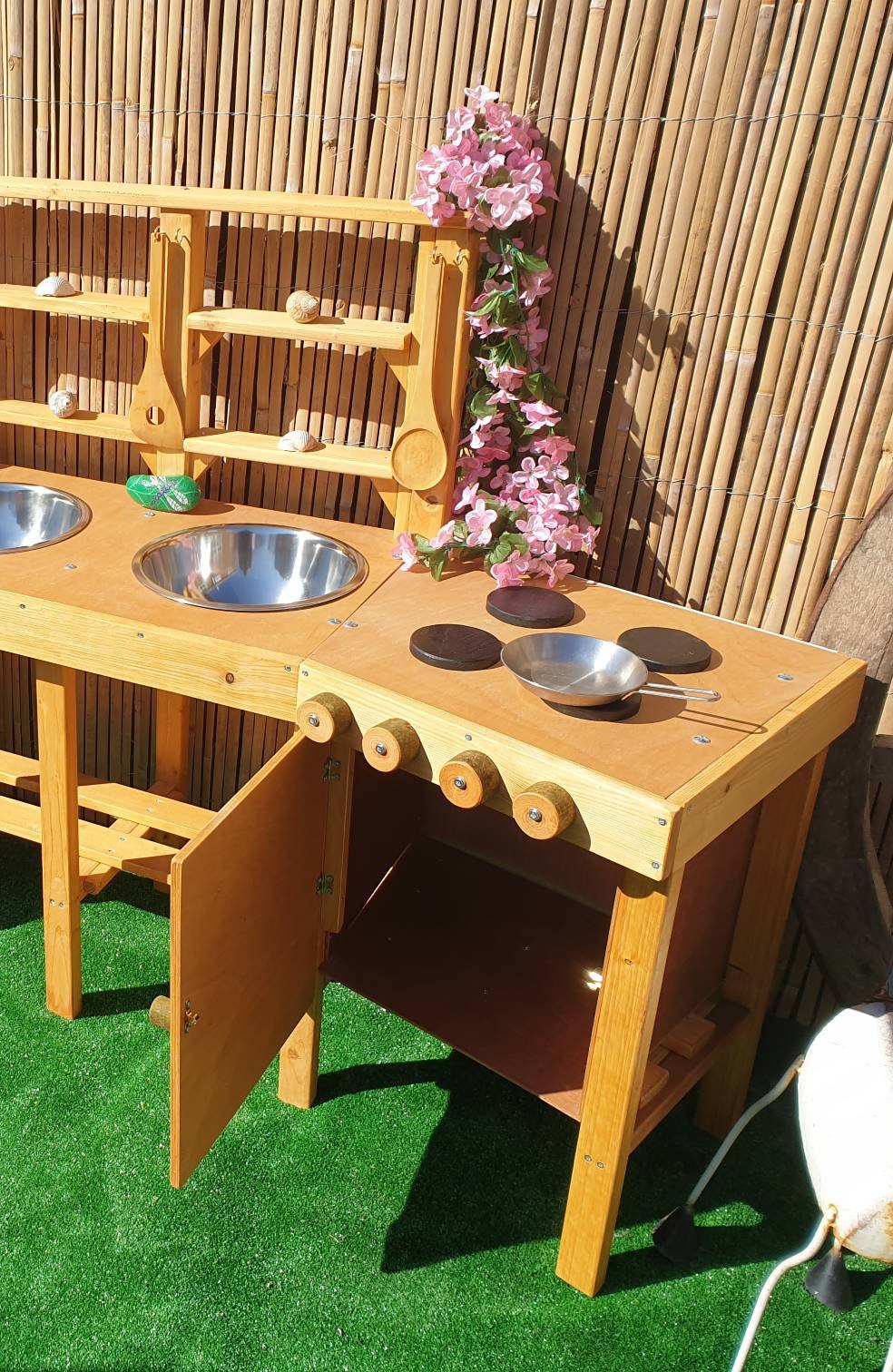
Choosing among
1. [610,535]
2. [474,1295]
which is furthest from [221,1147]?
[610,535]

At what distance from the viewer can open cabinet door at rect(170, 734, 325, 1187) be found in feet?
5.82

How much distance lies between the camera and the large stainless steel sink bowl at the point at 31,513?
287 centimetres

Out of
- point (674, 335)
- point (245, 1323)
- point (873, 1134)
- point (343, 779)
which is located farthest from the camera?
point (674, 335)

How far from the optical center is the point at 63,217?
2.97 meters

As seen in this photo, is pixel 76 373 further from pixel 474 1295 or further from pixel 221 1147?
pixel 474 1295

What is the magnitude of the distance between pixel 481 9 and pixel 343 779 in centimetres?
168

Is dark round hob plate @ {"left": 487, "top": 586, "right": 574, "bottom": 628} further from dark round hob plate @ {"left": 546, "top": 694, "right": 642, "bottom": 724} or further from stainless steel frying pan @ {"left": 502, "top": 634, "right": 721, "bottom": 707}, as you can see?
dark round hob plate @ {"left": 546, "top": 694, "right": 642, "bottom": 724}

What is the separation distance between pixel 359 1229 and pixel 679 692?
120 centimetres

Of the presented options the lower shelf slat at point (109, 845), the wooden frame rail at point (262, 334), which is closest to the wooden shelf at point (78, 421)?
the wooden frame rail at point (262, 334)

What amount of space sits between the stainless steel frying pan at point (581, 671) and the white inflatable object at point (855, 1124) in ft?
2.05

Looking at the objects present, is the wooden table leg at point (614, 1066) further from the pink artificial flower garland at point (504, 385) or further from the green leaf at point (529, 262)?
the green leaf at point (529, 262)

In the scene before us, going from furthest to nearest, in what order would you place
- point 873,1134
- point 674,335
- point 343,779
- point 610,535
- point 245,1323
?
1. point 610,535
2. point 674,335
3. point 343,779
4. point 245,1323
5. point 873,1134

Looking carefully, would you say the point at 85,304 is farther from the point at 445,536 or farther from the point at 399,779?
the point at 399,779

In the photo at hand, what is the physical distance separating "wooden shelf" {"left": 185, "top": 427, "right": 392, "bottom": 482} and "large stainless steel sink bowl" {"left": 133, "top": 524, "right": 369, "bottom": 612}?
0.53ft
